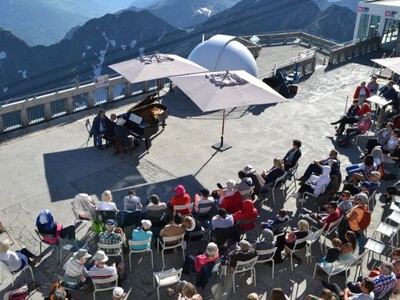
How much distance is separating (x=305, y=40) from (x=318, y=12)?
155388 mm

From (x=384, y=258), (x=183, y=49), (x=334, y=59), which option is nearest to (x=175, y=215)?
(x=384, y=258)

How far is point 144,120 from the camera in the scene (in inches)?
532

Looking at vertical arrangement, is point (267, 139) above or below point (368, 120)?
below

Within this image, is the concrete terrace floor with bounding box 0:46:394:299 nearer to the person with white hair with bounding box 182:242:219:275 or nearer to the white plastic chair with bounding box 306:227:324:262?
the white plastic chair with bounding box 306:227:324:262

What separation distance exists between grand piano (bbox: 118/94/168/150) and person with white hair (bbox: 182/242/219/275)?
5.88 meters

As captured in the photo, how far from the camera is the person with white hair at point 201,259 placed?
7.45m

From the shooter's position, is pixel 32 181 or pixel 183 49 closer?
pixel 32 181

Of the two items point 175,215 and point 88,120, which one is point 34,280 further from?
point 88,120

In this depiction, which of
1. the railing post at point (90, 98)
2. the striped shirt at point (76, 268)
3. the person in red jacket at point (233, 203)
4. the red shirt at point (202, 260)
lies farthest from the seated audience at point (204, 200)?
the railing post at point (90, 98)

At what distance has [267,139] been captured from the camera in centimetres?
1413

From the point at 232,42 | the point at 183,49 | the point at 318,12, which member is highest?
the point at 232,42

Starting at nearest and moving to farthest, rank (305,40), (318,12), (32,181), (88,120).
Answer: (32,181), (88,120), (305,40), (318,12)

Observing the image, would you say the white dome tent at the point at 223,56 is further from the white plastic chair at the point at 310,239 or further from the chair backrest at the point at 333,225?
the white plastic chair at the point at 310,239

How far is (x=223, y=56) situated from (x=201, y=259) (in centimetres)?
1420
